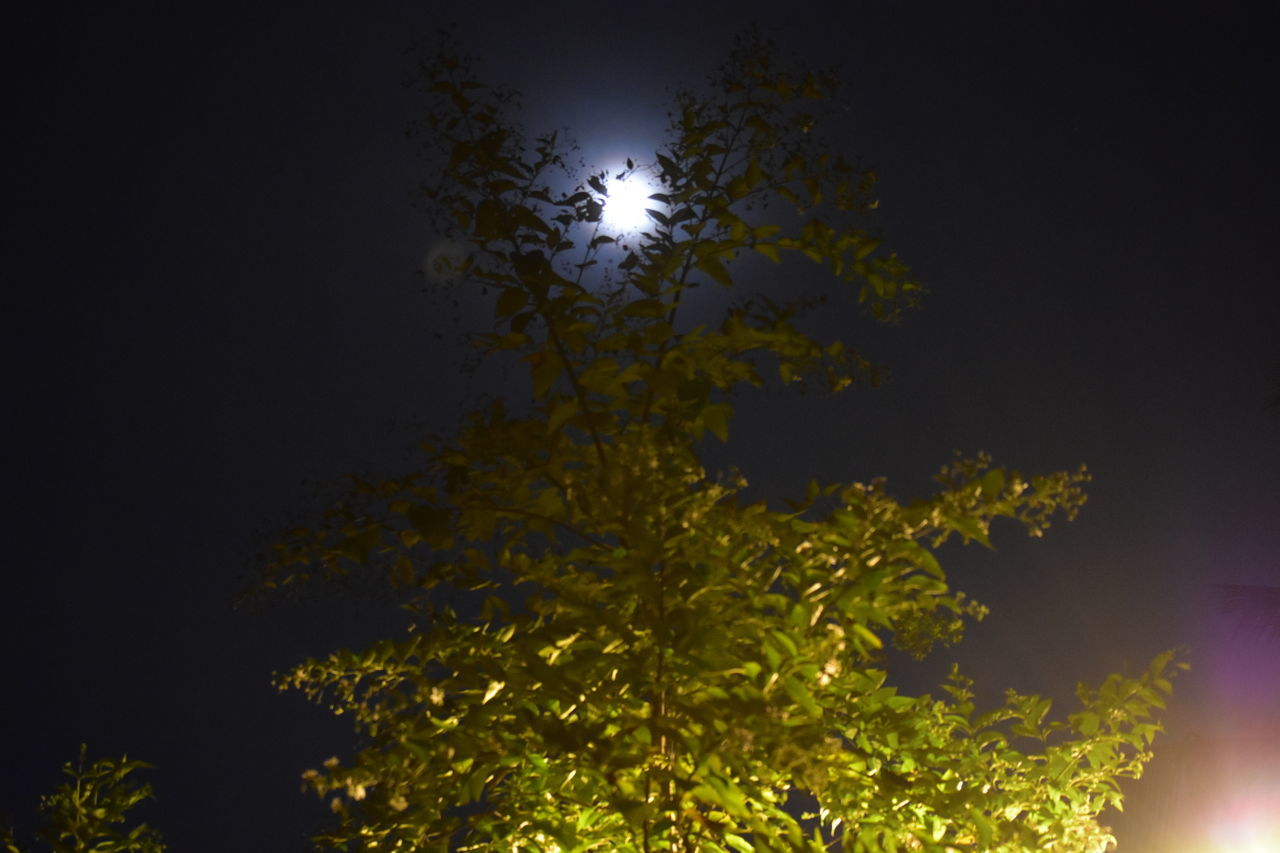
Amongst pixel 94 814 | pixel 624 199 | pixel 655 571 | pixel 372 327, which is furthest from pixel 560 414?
pixel 372 327

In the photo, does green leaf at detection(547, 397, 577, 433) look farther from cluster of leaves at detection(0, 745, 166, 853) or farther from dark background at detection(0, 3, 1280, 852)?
dark background at detection(0, 3, 1280, 852)

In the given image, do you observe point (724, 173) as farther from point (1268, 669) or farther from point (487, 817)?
point (1268, 669)

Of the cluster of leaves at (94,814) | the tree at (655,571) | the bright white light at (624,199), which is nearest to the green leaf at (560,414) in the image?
the tree at (655,571)

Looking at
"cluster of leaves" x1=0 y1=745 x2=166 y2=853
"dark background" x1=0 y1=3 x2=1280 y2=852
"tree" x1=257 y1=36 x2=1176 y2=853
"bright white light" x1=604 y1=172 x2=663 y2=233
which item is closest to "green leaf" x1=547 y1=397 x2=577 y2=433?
"tree" x1=257 y1=36 x2=1176 y2=853

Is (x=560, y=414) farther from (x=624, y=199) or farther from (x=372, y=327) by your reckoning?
(x=372, y=327)

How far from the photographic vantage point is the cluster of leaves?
5.16ft

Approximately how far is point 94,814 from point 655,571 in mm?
1225

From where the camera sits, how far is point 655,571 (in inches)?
50.3

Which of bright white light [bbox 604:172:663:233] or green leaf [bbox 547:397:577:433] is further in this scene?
bright white light [bbox 604:172:663:233]

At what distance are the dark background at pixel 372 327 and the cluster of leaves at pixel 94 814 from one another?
1784 mm

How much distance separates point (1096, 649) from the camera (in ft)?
12.5

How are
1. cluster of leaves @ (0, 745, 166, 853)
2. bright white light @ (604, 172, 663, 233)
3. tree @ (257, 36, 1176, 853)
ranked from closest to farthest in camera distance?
tree @ (257, 36, 1176, 853)
bright white light @ (604, 172, 663, 233)
cluster of leaves @ (0, 745, 166, 853)

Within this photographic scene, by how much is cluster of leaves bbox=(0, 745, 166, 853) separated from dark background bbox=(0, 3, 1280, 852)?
178cm

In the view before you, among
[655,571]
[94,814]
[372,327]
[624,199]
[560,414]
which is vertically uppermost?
[372,327]
